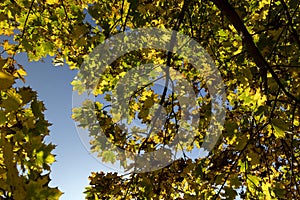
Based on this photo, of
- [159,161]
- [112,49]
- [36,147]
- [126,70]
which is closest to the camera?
[36,147]

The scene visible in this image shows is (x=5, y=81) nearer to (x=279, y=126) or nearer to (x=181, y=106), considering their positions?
(x=279, y=126)

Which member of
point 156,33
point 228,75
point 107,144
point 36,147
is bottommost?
point 36,147

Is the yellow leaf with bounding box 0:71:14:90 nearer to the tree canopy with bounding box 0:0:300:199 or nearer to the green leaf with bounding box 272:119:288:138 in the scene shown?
the tree canopy with bounding box 0:0:300:199

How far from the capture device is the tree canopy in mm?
2369

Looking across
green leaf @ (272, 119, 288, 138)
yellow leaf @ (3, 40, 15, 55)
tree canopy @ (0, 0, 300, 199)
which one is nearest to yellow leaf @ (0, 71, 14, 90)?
tree canopy @ (0, 0, 300, 199)

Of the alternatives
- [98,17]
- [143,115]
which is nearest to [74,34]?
[98,17]

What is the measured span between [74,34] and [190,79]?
7.59ft

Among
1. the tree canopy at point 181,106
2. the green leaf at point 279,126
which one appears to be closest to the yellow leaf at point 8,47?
the tree canopy at point 181,106

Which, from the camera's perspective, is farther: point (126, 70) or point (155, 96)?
point (126, 70)

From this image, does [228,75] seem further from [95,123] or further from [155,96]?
[95,123]

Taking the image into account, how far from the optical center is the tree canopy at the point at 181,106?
2.37 meters

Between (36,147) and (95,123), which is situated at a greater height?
(95,123)

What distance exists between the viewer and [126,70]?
5.45 metres

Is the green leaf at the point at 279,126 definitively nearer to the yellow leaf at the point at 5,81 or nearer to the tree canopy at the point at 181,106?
the tree canopy at the point at 181,106
